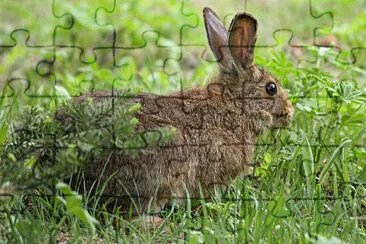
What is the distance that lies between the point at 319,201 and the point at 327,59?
1860 mm

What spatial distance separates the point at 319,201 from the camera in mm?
4688

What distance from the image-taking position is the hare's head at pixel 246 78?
18.6 feet

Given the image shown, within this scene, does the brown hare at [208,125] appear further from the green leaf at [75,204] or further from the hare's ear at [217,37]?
the green leaf at [75,204]

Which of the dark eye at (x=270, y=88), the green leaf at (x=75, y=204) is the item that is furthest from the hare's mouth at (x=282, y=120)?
the green leaf at (x=75, y=204)

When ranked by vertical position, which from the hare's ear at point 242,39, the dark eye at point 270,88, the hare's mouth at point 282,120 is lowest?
the hare's mouth at point 282,120

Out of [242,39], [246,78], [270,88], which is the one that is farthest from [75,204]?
[270,88]

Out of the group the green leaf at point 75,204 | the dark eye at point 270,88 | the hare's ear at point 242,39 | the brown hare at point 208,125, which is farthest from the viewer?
the dark eye at point 270,88

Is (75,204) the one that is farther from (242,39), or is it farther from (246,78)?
(246,78)

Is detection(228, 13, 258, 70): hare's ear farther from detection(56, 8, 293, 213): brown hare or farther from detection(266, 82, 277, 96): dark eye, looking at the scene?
detection(266, 82, 277, 96): dark eye

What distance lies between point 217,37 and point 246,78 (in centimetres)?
41

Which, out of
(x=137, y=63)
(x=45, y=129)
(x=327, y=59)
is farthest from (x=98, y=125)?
(x=137, y=63)

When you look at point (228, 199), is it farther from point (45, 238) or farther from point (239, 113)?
point (45, 238)

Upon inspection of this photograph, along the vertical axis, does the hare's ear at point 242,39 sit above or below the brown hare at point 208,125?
above

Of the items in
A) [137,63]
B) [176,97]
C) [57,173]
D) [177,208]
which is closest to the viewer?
[57,173]
